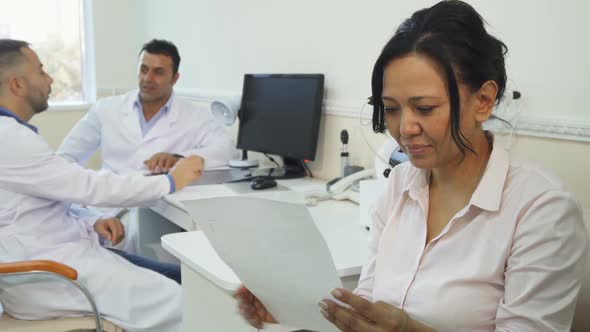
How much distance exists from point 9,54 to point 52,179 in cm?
49

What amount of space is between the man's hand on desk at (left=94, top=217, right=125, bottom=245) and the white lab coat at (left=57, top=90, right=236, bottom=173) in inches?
26.9

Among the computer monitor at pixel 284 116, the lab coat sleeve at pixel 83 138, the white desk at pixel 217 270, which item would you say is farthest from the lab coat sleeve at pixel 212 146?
the white desk at pixel 217 270

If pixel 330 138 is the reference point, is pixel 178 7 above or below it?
above

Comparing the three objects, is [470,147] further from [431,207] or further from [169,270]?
[169,270]

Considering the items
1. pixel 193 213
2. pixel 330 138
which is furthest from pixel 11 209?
pixel 330 138

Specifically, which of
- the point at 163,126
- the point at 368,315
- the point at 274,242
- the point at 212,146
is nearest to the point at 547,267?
the point at 368,315

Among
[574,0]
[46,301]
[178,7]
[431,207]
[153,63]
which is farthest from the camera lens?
[178,7]

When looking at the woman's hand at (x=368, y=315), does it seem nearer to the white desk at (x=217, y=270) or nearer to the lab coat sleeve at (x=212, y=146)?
the white desk at (x=217, y=270)

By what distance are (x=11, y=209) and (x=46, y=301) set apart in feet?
1.08

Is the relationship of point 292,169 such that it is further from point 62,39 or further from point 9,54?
point 62,39

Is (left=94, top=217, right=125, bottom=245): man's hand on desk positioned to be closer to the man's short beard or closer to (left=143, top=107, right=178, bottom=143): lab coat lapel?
the man's short beard

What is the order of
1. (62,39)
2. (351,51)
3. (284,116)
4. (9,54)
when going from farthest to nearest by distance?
(62,39) < (284,116) < (351,51) < (9,54)

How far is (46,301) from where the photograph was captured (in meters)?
1.85

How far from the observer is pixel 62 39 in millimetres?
4418
